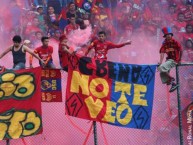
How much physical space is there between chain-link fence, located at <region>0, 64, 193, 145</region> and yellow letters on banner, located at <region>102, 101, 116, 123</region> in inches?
38.1

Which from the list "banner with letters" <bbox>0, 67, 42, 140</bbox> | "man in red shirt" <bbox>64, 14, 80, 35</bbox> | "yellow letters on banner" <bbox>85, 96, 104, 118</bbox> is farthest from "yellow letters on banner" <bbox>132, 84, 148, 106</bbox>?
"man in red shirt" <bbox>64, 14, 80, 35</bbox>

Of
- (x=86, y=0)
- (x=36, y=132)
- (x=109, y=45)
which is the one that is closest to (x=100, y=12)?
(x=86, y=0)

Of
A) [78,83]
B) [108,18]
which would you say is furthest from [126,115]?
[108,18]

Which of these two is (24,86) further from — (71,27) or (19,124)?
(71,27)

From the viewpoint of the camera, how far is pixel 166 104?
8.62 metres

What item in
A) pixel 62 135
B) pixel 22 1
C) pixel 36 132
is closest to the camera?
pixel 36 132

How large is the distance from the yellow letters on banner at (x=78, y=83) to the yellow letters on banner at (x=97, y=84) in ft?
0.31

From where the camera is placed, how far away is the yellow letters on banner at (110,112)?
728 cm

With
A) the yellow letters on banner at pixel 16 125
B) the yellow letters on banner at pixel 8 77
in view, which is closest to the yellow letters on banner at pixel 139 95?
the yellow letters on banner at pixel 16 125

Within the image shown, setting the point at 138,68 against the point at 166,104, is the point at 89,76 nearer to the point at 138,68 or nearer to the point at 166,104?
the point at 138,68

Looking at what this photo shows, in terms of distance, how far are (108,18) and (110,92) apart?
740 cm

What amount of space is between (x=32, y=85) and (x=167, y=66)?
2.12 m

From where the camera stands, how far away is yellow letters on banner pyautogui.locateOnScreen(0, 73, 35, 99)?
22.9 feet

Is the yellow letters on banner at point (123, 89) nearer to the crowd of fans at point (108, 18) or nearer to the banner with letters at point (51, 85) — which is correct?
the banner with letters at point (51, 85)
